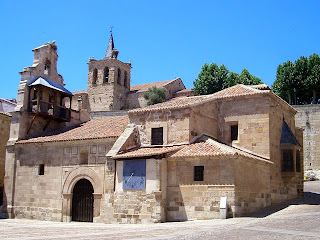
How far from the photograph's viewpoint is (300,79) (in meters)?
44.2

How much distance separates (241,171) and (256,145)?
3.49 meters

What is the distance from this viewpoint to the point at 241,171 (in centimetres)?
1925

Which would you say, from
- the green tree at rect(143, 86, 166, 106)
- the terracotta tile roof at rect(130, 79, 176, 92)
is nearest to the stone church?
the green tree at rect(143, 86, 166, 106)

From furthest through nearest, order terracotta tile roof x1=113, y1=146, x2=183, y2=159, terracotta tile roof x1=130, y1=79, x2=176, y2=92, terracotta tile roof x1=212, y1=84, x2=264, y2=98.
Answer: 1. terracotta tile roof x1=130, y1=79, x2=176, y2=92
2. terracotta tile roof x1=212, y1=84, x2=264, y2=98
3. terracotta tile roof x1=113, y1=146, x2=183, y2=159

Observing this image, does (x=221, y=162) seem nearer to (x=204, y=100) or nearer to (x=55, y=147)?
(x=204, y=100)

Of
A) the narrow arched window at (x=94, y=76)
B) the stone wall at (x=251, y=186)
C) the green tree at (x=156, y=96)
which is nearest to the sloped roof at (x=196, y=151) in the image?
the stone wall at (x=251, y=186)

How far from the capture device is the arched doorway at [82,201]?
74.1ft

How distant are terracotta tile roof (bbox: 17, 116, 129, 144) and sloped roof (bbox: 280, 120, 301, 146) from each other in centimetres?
928

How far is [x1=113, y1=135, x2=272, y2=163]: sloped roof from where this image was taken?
62.4ft

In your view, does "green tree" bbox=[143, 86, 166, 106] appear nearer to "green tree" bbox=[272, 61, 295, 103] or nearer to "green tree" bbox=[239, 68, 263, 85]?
"green tree" bbox=[239, 68, 263, 85]

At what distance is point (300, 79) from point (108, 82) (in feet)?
88.5

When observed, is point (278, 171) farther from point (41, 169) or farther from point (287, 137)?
point (41, 169)

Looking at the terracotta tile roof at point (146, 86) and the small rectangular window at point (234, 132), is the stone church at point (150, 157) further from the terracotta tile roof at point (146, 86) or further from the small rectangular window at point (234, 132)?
the terracotta tile roof at point (146, 86)


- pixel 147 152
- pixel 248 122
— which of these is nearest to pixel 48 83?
pixel 147 152
